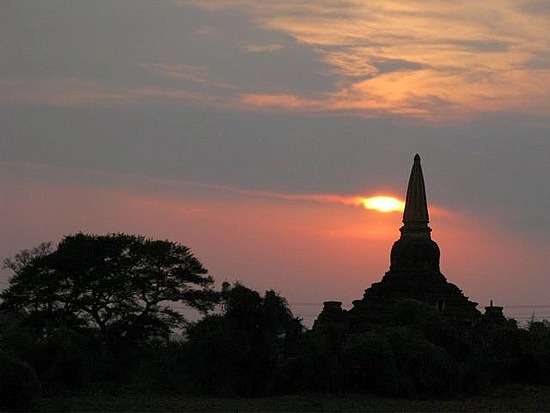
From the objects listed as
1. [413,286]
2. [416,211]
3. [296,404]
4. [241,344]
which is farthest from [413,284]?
[296,404]

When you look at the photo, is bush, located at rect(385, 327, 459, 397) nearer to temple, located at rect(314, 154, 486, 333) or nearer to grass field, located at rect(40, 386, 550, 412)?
grass field, located at rect(40, 386, 550, 412)

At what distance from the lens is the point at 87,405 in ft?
184

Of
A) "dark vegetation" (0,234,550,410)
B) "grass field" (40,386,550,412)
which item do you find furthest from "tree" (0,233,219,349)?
"grass field" (40,386,550,412)

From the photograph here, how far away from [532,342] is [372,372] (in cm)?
909

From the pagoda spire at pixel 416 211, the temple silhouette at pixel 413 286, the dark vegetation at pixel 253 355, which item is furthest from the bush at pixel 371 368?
the pagoda spire at pixel 416 211

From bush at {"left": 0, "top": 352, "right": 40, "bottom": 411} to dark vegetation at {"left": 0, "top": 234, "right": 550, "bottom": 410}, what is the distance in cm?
4

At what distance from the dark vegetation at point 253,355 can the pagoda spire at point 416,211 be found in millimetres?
12600

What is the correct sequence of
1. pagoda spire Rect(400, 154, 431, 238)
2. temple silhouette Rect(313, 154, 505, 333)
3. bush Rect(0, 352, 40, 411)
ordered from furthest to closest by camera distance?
pagoda spire Rect(400, 154, 431, 238) < temple silhouette Rect(313, 154, 505, 333) < bush Rect(0, 352, 40, 411)

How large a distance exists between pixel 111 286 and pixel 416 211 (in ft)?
65.1

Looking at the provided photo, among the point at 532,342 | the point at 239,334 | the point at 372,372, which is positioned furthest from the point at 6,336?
the point at 532,342

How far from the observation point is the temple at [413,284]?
265 ft

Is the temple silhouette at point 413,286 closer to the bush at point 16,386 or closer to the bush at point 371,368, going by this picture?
the bush at point 371,368

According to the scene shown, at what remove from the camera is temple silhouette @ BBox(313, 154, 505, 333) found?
80375 mm

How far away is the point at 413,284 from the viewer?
84.5 m
